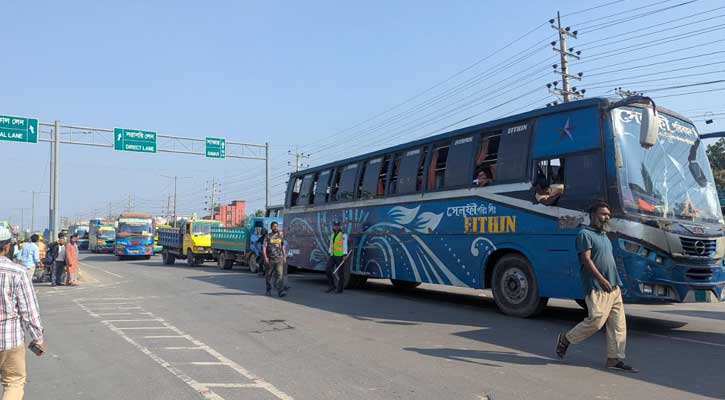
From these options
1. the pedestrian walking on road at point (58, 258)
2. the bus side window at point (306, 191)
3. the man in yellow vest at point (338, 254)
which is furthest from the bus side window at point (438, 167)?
the pedestrian walking on road at point (58, 258)

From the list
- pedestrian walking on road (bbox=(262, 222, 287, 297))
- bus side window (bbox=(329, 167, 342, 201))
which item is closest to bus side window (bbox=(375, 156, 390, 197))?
bus side window (bbox=(329, 167, 342, 201))

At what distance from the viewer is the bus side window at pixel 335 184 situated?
16281mm

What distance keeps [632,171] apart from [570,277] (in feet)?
6.23

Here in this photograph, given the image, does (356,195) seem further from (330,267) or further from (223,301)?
→ (223,301)

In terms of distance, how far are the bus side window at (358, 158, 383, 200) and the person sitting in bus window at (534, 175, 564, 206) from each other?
5.52 m

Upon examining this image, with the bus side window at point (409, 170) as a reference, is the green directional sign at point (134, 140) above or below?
above

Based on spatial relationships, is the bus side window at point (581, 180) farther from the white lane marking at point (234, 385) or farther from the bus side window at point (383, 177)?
the white lane marking at point (234, 385)

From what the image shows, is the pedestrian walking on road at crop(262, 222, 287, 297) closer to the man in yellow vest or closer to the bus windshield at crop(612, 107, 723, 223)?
the man in yellow vest

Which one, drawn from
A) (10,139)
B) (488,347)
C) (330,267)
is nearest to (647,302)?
(488,347)

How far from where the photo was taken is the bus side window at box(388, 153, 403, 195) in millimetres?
13352

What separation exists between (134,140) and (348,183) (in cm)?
1784

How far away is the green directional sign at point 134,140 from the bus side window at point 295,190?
44.3ft

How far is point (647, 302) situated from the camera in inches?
308

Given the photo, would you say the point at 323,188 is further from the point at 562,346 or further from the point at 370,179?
the point at 562,346
